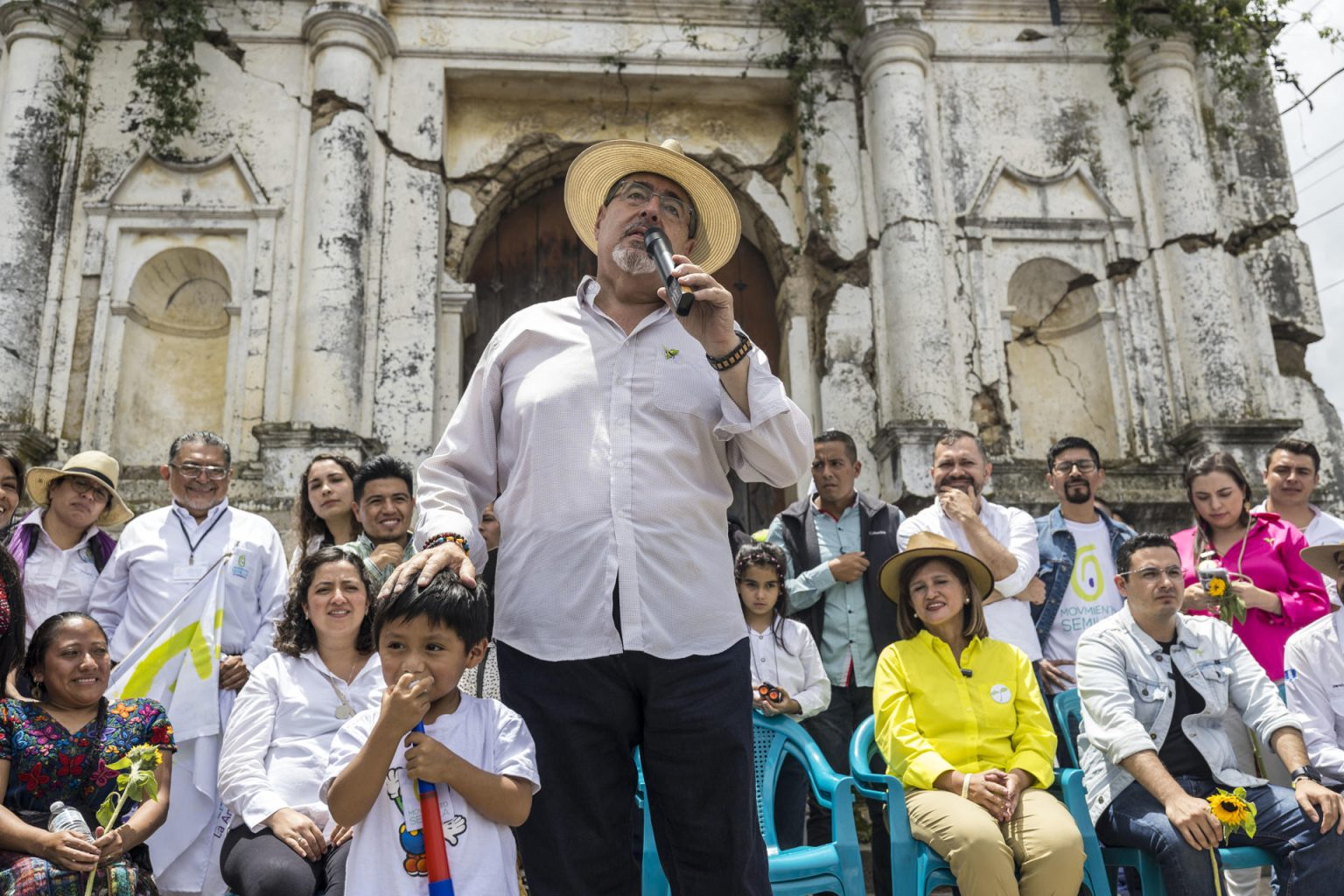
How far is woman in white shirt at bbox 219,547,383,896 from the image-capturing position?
291 centimetres

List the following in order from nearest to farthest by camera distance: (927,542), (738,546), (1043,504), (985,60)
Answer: (927,542)
(738,546)
(1043,504)
(985,60)

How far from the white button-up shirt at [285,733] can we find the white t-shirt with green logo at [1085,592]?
112 inches

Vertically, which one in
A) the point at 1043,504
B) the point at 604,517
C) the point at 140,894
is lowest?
the point at 140,894

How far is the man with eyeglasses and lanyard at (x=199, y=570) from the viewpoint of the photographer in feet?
13.3

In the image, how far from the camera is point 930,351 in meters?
6.78

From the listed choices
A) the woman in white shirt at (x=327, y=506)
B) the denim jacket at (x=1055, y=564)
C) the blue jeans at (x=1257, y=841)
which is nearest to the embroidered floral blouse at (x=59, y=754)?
the woman in white shirt at (x=327, y=506)

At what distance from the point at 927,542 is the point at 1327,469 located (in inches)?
184

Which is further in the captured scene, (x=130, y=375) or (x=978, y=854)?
(x=130, y=375)

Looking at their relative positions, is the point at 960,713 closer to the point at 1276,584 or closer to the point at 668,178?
the point at 1276,584

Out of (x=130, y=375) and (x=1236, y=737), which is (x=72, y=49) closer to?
(x=130, y=375)

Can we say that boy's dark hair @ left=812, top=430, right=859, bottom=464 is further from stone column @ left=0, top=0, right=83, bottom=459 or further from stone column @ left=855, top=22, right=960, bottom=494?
stone column @ left=0, top=0, right=83, bottom=459

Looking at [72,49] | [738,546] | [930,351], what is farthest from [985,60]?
[72,49]

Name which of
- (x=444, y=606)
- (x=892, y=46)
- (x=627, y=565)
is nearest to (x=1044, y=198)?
(x=892, y=46)

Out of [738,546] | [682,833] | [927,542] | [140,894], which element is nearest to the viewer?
[682,833]
